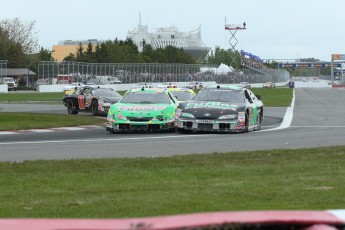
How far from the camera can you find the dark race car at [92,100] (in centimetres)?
3019

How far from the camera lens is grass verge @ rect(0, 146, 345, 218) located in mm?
7777

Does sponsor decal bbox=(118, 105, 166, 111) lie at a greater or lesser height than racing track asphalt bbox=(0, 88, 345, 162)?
greater

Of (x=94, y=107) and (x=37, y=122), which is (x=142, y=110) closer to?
(x=37, y=122)

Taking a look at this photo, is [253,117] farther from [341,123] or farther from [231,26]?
[231,26]

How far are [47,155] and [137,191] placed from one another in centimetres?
548

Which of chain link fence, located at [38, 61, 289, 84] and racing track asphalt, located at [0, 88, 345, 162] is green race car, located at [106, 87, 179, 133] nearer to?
racing track asphalt, located at [0, 88, 345, 162]

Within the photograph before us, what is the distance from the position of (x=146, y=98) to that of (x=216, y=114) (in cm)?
239

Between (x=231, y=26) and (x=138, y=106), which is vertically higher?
(x=231, y=26)

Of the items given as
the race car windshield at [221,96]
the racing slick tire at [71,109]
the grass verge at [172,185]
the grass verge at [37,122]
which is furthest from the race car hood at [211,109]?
the racing slick tire at [71,109]

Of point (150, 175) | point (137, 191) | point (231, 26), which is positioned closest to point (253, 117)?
point (150, 175)

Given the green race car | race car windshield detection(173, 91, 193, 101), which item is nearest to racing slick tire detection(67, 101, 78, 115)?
race car windshield detection(173, 91, 193, 101)

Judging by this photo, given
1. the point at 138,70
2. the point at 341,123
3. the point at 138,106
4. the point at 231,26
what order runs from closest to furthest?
1. the point at 138,106
2. the point at 341,123
3. the point at 138,70
4. the point at 231,26

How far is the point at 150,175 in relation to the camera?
10656 mm

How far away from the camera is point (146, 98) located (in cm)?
2167
